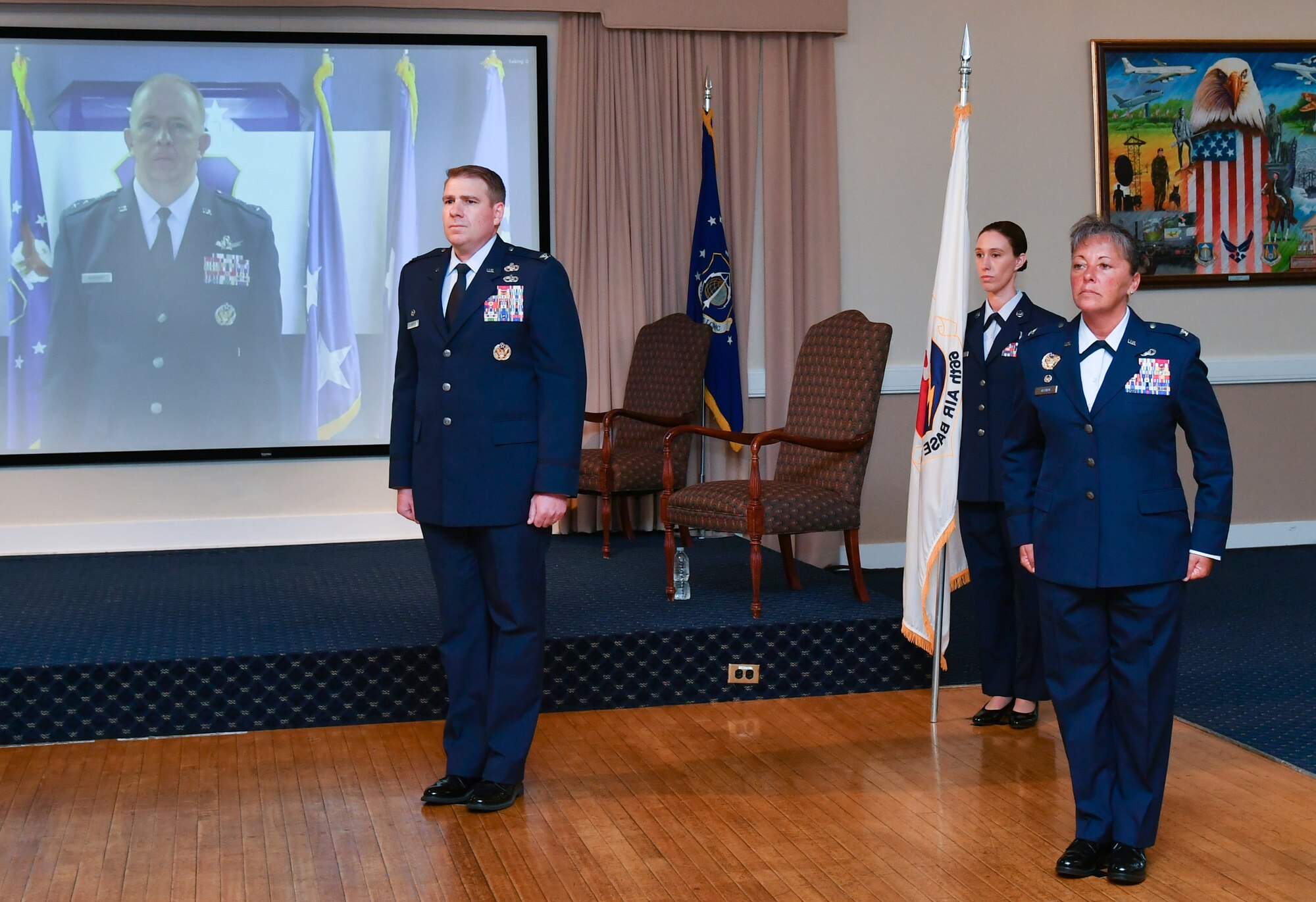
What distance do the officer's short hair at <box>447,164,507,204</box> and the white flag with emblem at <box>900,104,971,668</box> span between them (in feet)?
4.90

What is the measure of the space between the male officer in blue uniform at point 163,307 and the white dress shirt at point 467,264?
3.37 meters

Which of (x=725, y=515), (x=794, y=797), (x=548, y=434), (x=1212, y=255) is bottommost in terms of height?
(x=794, y=797)

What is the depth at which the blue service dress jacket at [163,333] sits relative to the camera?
6430 mm

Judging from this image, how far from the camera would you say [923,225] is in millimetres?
7164

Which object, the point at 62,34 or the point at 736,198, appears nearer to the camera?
the point at 62,34

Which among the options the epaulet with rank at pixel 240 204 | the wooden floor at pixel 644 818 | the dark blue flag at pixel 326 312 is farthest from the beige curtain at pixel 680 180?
the wooden floor at pixel 644 818

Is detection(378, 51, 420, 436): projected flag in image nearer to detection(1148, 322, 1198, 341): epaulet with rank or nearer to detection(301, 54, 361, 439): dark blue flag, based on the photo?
detection(301, 54, 361, 439): dark blue flag

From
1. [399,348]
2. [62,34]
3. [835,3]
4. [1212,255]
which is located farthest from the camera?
[1212,255]

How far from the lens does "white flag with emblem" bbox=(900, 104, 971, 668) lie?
4.12 meters

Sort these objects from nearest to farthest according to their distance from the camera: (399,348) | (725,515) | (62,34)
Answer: (399,348) < (725,515) < (62,34)

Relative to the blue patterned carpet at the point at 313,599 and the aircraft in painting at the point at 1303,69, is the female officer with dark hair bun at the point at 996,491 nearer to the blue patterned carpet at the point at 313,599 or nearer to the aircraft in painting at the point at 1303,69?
the blue patterned carpet at the point at 313,599

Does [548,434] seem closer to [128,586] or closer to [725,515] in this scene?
[725,515]

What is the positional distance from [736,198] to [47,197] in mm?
3342

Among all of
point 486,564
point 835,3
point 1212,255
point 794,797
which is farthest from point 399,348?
point 1212,255
